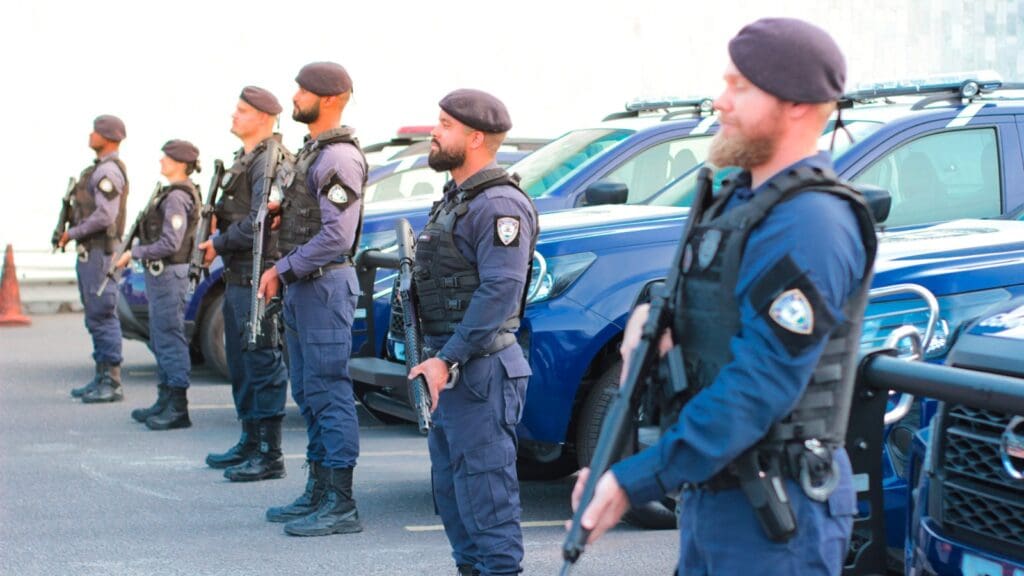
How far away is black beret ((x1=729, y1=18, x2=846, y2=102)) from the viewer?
106 inches

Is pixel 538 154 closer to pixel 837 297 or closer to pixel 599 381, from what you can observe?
pixel 599 381

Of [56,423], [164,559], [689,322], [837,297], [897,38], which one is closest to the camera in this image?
[837,297]

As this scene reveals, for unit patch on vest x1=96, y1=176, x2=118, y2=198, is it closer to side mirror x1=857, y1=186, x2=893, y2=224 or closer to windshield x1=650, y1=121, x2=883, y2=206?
windshield x1=650, y1=121, x2=883, y2=206

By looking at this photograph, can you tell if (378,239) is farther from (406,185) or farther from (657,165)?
(406,185)

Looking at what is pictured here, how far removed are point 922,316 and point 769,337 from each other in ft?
8.30

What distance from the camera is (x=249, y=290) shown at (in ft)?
23.8

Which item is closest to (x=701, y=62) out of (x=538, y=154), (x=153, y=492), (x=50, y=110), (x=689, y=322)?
(x=50, y=110)

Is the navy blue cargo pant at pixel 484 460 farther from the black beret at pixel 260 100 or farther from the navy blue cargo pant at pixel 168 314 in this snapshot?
the navy blue cargo pant at pixel 168 314

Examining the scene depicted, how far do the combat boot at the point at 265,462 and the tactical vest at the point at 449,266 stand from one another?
255 centimetres

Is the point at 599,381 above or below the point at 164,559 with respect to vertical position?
above

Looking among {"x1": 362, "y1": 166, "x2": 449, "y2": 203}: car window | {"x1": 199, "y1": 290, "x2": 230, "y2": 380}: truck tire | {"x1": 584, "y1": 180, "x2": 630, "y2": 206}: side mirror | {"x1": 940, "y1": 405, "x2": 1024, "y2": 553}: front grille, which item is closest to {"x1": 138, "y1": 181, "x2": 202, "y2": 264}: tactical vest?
{"x1": 199, "y1": 290, "x2": 230, "y2": 380}: truck tire

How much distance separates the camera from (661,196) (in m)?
7.86

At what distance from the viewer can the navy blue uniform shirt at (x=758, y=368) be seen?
262cm

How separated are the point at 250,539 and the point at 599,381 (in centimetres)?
158
